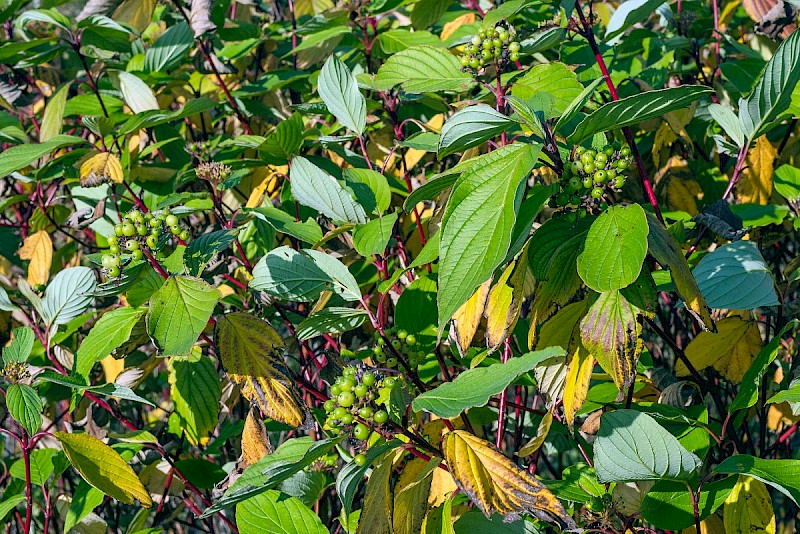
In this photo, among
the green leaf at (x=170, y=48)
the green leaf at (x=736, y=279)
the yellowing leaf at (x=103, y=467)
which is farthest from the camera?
the green leaf at (x=170, y=48)

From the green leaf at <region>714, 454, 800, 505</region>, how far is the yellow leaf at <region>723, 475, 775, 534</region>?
13cm

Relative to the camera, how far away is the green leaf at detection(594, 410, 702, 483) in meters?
1.03

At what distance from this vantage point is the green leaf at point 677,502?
1160 millimetres

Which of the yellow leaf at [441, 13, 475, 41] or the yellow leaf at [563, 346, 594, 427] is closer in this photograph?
the yellow leaf at [563, 346, 594, 427]

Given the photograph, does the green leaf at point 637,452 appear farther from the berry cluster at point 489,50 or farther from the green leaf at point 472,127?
A: the berry cluster at point 489,50

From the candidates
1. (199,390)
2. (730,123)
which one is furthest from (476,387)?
(730,123)

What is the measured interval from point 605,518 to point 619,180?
1.64 ft

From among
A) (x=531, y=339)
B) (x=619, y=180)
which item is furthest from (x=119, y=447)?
(x=619, y=180)

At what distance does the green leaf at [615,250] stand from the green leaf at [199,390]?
33.7 inches

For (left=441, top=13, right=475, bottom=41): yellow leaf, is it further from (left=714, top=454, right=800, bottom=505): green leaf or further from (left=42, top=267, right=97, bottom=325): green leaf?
(left=714, top=454, right=800, bottom=505): green leaf

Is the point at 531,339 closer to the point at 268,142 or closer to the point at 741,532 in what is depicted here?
the point at 741,532

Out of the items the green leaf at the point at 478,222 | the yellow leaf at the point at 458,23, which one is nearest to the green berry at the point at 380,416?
the green leaf at the point at 478,222

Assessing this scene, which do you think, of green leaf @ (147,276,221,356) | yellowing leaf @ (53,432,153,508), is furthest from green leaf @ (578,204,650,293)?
yellowing leaf @ (53,432,153,508)

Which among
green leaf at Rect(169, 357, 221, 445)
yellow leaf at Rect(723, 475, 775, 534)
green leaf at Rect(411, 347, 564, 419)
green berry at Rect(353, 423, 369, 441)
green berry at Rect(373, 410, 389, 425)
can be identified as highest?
green leaf at Rect(411, 347, 564, 419)
